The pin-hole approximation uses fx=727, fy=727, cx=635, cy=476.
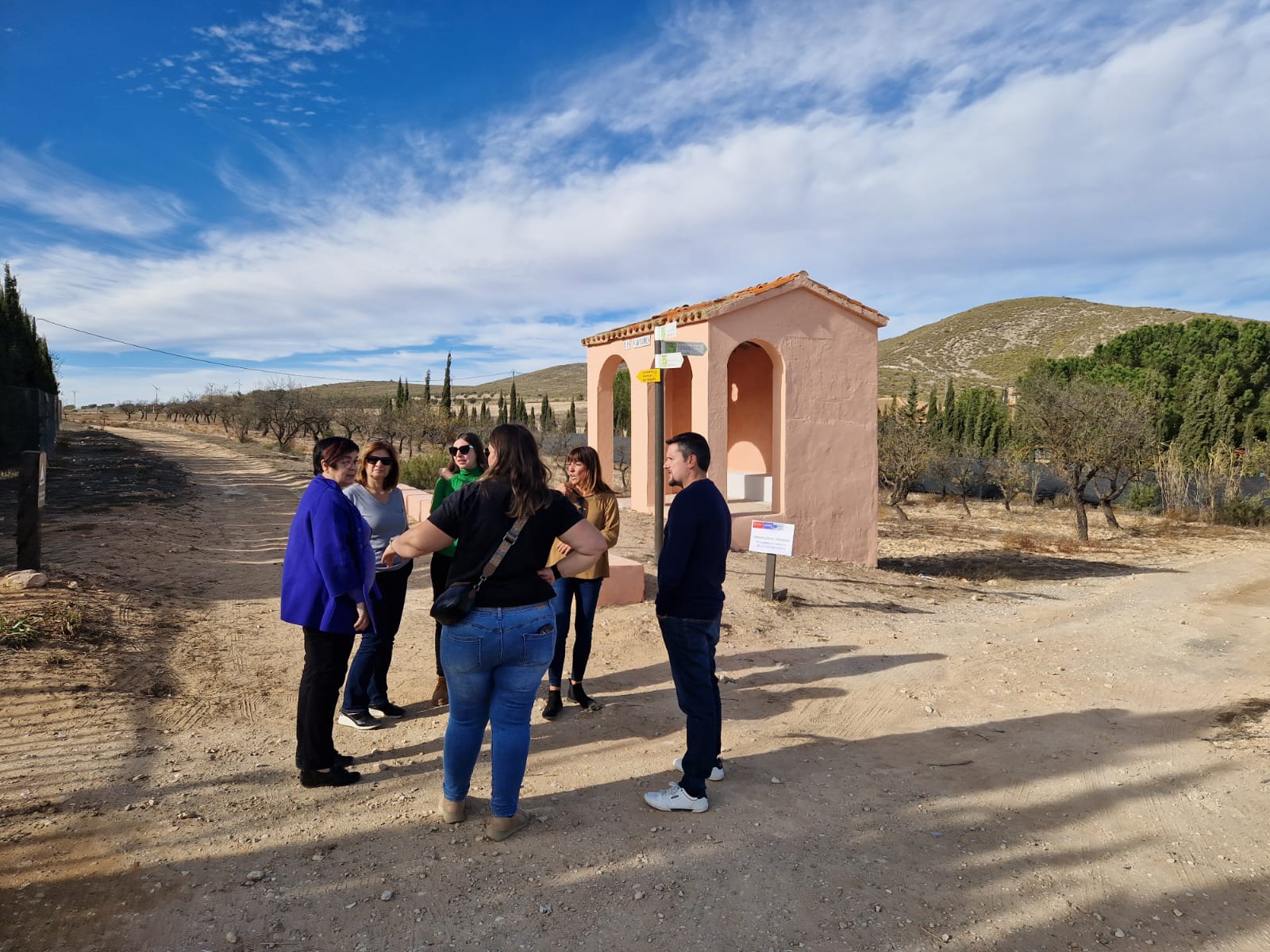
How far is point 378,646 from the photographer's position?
163 inches

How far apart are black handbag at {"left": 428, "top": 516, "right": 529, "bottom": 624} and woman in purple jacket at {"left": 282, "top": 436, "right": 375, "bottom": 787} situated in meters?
0.84

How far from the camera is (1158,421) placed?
22125mm

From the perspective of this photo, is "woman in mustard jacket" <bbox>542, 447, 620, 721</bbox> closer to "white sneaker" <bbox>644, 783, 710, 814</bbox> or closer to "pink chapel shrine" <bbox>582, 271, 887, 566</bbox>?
"white sneaker" <bbox>644, 783, 710, 814</bbox>

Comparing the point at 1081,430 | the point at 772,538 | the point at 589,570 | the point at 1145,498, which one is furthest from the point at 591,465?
the point at 1145,498

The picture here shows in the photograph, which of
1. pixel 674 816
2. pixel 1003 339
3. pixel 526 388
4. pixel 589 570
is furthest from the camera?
pixel 526 388

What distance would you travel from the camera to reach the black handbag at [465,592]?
2.67m

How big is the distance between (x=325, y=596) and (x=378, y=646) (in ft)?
3.02

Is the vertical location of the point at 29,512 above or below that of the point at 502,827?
above

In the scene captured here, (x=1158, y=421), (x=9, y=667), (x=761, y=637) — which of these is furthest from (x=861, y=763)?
(x=1158, y=421)

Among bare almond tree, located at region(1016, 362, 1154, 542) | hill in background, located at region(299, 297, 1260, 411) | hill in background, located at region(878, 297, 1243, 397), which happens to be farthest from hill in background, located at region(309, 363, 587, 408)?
bare almond tree, located at region(1016, 362, 1154, 542)

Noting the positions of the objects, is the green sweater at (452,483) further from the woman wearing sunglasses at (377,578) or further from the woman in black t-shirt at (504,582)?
the woman in black t-shirt at (504,582)

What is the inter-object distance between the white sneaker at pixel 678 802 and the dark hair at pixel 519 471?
4.99 ft

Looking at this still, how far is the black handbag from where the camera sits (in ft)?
8.76

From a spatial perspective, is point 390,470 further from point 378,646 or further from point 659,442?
point 659,442
